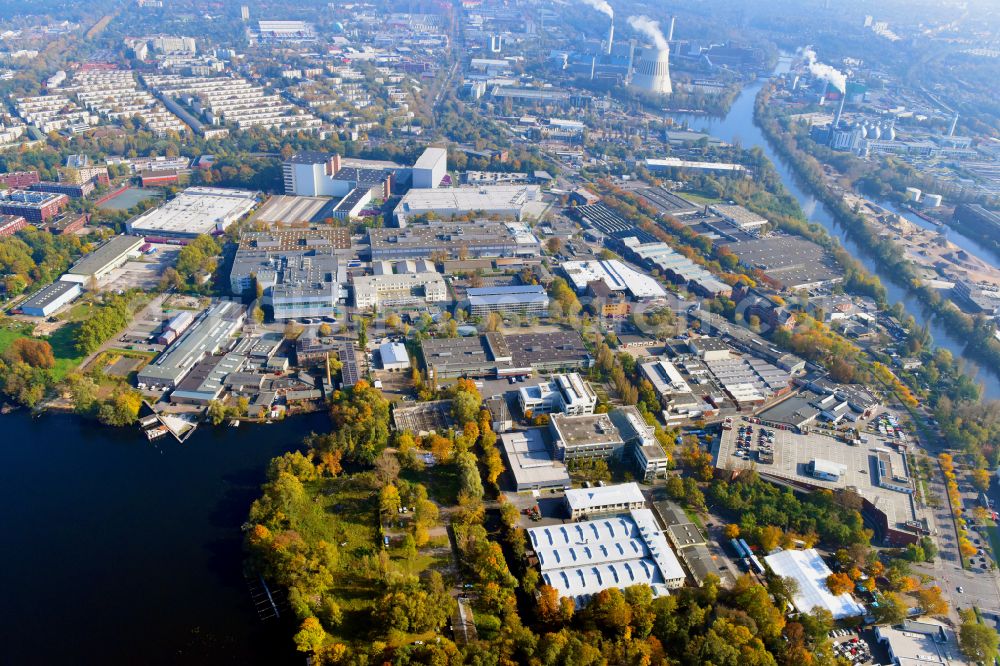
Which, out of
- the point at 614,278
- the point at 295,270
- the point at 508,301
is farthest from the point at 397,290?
the point at 614,278

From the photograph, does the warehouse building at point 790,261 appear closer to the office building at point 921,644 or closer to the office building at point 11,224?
the office building at point 921,644

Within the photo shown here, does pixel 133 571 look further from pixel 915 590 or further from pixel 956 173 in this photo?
pixel 956 173

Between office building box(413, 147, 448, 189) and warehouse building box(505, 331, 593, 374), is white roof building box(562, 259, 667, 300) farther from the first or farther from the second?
office building box(413, 147, 448, 189)

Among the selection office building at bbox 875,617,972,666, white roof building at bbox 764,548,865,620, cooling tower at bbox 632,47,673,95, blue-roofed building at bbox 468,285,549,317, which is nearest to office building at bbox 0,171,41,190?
blue-roofed building at bbox 468,285,549,317

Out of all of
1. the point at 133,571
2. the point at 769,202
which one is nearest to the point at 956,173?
the point at 769,202

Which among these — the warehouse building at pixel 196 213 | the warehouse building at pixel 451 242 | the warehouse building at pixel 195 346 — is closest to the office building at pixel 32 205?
the warehouse building at pixel 196 213

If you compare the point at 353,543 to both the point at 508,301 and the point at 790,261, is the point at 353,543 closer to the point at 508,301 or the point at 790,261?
the point at 508,301
